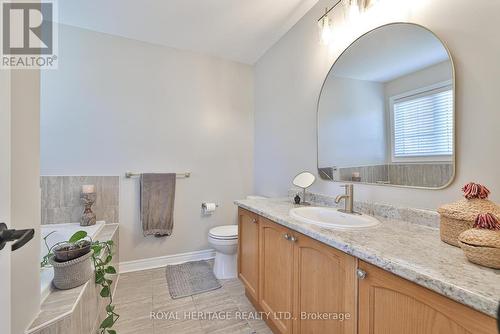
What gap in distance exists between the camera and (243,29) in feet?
7.02

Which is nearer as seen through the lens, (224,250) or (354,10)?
(354,10)

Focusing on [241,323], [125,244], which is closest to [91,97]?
[125,244]

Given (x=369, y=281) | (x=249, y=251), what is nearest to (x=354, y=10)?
(x=369, y=281)

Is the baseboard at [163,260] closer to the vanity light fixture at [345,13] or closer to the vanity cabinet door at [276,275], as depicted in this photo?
the vanity cabinet door at [276,275]

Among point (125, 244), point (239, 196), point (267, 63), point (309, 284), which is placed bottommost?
point (125, 244)

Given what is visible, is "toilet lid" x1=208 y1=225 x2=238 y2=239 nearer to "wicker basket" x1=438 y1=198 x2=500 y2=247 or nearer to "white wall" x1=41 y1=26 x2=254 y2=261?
"white wall" x1=41 y1=26 x2=254 y2=261

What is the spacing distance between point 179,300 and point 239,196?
1.32m

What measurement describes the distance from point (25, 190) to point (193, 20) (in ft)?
6.23

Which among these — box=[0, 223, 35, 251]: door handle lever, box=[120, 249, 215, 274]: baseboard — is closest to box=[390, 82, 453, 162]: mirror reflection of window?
box=[0, 223, 35, 251]: door handle lever

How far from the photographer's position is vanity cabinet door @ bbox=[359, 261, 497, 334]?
0.54m

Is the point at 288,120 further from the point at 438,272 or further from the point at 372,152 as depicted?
the point at 438,272

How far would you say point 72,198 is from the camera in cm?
208

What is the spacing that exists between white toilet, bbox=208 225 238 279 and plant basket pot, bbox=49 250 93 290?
1120 millimetres

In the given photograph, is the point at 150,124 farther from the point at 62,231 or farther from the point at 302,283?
the point at 302,283
